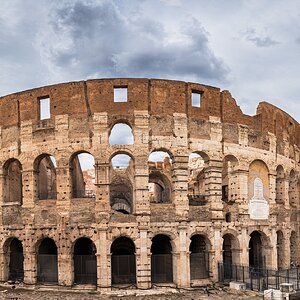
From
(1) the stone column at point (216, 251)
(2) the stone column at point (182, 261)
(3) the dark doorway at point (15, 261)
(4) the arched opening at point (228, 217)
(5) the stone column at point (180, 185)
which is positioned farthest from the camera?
(3) the dark doorway at point (15, 261)

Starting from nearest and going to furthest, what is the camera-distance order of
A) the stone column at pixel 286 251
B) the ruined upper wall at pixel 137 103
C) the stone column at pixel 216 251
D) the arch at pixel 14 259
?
the ruined upper wall at pixel 137 103, the stone column at pixel 216 251, the arch at pixel 14 259, the stone column at pixel 286 251

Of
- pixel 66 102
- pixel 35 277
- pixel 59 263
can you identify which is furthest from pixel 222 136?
pixel 35 277

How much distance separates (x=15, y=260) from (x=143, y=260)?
8301mm

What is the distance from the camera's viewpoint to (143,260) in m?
20.1

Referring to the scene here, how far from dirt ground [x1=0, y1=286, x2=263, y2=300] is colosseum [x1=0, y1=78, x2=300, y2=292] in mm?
550

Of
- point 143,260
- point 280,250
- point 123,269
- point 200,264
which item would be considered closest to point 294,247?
point 280,250

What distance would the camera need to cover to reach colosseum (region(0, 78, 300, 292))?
20484 mm

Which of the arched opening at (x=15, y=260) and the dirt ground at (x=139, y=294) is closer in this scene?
the dirt ground at (x=139, y=294)

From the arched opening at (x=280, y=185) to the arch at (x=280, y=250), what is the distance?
198 centimetres

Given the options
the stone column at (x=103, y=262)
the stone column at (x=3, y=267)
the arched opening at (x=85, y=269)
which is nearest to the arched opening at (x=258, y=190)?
the stone column at (x=103, y=262)

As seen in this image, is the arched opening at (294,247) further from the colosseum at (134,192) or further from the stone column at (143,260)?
the stone column at (143,260)

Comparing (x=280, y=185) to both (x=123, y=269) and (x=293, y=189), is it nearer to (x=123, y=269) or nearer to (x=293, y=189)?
(x=293, y=189)

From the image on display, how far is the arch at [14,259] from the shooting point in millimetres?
22641

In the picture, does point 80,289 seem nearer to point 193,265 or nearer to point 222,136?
point 193,265
